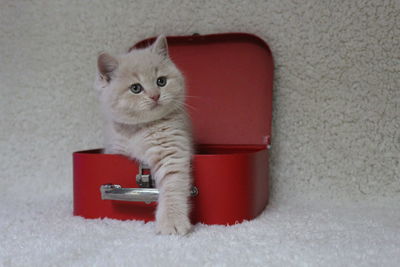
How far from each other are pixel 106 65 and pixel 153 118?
0.24m

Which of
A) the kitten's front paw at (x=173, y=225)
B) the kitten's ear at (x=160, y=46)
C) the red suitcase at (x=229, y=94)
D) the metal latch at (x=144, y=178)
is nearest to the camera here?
the kitten's front paw at (x=173, y=225)

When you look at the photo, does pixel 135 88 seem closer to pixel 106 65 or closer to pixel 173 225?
pixel 106 65

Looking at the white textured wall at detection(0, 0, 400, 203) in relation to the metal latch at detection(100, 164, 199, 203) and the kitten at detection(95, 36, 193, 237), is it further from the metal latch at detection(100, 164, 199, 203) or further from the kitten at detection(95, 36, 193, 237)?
the metal latch at detection(100, 164, 199, 203)

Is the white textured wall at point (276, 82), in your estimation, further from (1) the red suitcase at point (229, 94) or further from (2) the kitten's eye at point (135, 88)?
(2) the kitten's eye at point (135, 88)

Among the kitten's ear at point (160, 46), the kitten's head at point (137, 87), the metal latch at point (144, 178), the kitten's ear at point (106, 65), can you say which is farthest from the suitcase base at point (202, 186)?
the kitten's ear at point (160, 46)

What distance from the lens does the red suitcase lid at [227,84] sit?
1.45 meters

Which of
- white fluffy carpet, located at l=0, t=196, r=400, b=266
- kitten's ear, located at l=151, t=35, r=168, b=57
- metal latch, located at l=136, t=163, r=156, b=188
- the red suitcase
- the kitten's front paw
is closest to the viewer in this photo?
white fluffy carpet, located at l=0, t=196, r=400, b=266

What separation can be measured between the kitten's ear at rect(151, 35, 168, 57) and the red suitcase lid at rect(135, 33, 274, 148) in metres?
0.30

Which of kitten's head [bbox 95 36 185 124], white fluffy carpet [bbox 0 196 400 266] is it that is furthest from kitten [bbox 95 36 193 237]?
white fluffy carpet [bbox 0 196 400 266]

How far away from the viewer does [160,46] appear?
117cm

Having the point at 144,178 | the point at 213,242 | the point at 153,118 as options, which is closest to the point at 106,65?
the point at 153,118

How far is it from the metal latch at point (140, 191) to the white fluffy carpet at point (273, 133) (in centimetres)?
9

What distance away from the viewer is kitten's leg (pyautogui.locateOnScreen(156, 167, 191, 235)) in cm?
92

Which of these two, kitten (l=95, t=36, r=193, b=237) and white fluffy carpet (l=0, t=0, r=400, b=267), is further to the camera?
kitten (l=95, t=36, r=193, b=237)
